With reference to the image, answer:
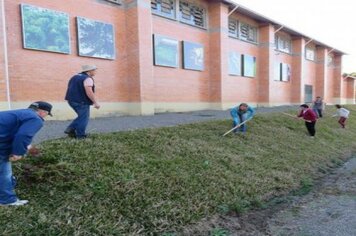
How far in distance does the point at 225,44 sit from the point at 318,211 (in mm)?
14587

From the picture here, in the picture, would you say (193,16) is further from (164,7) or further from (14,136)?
(14,136)

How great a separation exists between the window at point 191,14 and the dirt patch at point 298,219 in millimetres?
12987

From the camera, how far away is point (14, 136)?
376 cm

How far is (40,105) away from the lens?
401cm

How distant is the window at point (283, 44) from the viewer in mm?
26766

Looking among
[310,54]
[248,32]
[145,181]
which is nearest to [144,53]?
[145,181]

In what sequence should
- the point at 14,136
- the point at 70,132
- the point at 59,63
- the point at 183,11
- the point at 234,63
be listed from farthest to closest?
1. the point at 234,63
2. the point at 183,11
3. the point at 59,63
4. the point at 70,132
5. the point at 14,136

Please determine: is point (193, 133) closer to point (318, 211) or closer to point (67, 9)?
point (318, 211)

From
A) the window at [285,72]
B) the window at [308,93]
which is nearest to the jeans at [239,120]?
the window at [285,72]

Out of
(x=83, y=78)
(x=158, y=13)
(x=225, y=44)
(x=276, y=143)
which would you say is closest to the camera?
(x=83, y=78)

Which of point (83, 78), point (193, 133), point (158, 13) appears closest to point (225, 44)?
point (158, 13)

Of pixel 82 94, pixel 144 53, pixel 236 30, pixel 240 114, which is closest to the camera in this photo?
pixel 82 94

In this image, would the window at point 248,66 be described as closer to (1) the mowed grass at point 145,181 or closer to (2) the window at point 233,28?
(2) the window at point 233,28

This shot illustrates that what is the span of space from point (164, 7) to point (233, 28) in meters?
6.78
